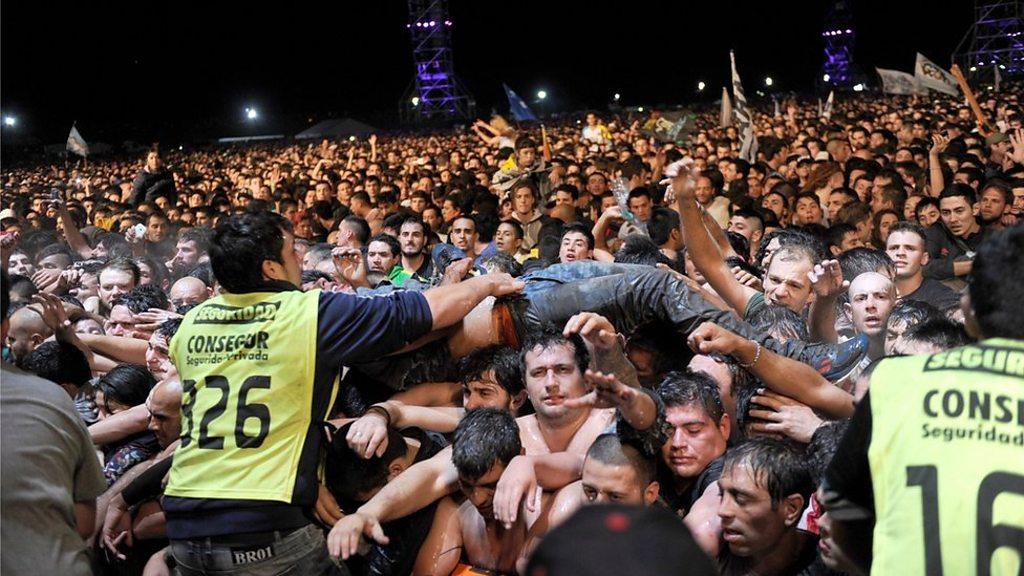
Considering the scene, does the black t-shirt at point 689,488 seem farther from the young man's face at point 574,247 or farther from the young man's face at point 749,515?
the young man's face at point 574,247

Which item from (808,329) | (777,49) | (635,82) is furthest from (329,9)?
(808,329)

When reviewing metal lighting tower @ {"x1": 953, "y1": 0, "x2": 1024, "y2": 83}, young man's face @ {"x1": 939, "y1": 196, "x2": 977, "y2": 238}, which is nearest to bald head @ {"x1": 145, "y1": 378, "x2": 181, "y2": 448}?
young man's face @ {"x1": 939, "y1": 196, "x2": 977, "y2": 238}

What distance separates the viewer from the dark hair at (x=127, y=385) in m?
4.82

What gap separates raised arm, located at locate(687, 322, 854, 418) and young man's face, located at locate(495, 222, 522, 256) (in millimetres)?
4473

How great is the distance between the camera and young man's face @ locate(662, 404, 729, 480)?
12.2 ft

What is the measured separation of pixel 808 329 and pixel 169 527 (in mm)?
2866

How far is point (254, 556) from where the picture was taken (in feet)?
10.4

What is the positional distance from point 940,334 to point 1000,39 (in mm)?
45551

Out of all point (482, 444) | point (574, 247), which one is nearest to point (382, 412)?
point (482, 444)

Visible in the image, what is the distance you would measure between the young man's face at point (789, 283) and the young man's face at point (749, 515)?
177cm

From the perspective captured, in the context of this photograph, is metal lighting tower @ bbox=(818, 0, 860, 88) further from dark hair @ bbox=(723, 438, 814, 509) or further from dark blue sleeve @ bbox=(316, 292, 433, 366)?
dark blue sleeve @ bbox=(316, 292, 433, 366)

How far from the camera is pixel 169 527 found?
10.8 feet

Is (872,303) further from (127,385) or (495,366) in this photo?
(127,385)

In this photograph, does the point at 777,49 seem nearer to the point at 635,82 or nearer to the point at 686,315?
the point at 635,82
